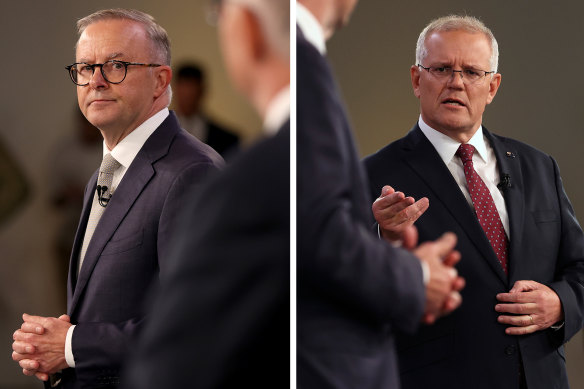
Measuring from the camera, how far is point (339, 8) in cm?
152

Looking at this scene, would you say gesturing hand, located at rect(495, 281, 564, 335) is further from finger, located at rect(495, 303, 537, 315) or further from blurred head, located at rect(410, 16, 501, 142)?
blurred head, located at rect(410, 16, 501, 142)

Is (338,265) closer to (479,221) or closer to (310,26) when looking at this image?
(310,26)

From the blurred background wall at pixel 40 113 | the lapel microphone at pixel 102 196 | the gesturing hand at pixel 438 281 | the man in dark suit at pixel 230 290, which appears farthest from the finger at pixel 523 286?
the lapel microphone at pixel 102 196

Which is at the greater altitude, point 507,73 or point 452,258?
point 507,73

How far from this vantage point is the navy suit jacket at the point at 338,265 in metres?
1.24

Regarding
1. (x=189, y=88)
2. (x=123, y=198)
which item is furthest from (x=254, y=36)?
(x=123, y=198)

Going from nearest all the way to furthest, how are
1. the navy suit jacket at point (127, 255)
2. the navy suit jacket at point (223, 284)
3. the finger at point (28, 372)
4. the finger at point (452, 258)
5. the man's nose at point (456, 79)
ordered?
the navy suit jacket at point (223, 284)
the finger at point (452, 258)
the navy suit jacket at point (127, 255)
the finger at point (28, 372)
the man's nose at point (456, 79)

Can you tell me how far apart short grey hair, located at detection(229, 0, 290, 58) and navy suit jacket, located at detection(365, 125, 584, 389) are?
48 centimetres

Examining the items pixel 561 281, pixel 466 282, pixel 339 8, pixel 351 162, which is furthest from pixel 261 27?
pixel 561 281

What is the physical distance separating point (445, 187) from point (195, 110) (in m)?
0.70

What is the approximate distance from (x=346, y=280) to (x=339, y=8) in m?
0.64

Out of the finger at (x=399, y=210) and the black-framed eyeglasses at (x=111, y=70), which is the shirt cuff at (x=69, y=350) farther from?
the finger at (x=399, y=210)

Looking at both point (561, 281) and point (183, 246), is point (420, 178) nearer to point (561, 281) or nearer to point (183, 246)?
point (561, 281)

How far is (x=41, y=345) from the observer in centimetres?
171
